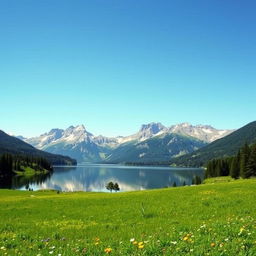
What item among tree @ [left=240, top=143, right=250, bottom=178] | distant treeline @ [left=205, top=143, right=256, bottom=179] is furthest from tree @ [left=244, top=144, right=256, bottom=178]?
tree @ [left=240, top=143, right=250, bottom=178]

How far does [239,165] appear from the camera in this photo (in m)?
133

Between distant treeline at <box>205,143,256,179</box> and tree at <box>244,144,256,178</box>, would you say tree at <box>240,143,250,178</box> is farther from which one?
tree at <box>244,144,256,178</box>

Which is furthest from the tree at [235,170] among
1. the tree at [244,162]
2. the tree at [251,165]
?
the tree at [251,165]

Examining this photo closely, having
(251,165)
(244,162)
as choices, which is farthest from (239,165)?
(251,165)

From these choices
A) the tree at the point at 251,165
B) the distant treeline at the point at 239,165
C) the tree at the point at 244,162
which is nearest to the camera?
the tree at the point at 251,165

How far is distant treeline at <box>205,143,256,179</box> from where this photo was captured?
379ft

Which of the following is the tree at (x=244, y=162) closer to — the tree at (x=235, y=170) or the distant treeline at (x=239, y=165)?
the distant treeline at (x=239, y=165)

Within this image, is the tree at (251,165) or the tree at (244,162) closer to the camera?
the tree at (251,165)

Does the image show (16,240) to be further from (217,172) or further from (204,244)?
(217,172)

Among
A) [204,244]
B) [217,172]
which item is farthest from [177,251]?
[217,172]

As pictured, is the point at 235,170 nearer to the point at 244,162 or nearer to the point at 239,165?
the point at 239,165

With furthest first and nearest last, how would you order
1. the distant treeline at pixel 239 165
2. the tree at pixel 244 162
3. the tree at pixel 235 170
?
the tree at pixel 235 170
the tree at pixel 244 162
the distant treeline at pixel 239 165

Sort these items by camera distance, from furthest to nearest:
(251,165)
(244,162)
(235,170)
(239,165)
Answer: (235,170), (239,165), (244,162), (251,165)

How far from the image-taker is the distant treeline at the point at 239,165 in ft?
379
